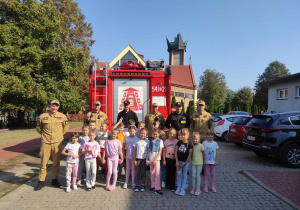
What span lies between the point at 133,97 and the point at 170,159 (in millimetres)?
2438

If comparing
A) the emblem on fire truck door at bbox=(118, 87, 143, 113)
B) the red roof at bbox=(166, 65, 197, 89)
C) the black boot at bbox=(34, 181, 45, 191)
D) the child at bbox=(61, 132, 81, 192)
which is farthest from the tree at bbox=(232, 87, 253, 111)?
the black boot at bbox=(34, 181, 45, 191)

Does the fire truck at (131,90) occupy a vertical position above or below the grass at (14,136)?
above

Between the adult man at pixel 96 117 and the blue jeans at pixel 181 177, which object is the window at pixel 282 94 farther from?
the adult man at pixel 96 117

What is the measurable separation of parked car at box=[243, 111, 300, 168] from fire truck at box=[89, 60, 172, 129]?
3172 millimetres

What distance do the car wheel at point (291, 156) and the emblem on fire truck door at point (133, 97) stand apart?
4695 mm

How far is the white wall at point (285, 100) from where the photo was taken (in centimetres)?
1694

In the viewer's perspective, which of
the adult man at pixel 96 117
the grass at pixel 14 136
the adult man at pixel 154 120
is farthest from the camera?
the grass at pixel 14 136

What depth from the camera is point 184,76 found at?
1841 inches

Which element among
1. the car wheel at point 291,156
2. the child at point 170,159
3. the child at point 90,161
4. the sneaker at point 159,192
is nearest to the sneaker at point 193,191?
the child at point 170,159

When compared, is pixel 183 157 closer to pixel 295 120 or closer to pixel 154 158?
pixel 154 158

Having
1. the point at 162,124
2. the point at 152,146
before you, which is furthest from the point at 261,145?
the point at 152,146

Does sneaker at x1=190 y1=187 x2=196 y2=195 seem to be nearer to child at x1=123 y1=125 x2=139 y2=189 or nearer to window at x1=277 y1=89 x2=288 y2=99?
child at x1=123 y1=125 x2=139 y2=189

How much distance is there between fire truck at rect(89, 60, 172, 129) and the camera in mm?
6176

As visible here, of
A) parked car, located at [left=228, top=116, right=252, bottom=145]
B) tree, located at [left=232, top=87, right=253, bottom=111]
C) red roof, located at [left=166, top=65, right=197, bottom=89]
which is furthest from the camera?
tree, located at [left=232, top=87, right=253, bottom=111]
